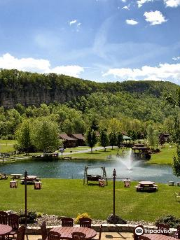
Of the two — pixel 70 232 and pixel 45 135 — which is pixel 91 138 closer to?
pixel 45 135

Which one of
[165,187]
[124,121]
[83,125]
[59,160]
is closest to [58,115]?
[83,125]

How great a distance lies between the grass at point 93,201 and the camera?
81.1 feet

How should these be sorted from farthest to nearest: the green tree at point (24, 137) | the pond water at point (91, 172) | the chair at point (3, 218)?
the green tree at point (24, 137), the pond water at point (91, 172), the chair at point (3, 218)

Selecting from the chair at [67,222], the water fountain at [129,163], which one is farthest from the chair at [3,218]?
the water fountain at [129,163]

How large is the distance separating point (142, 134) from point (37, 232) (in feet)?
471

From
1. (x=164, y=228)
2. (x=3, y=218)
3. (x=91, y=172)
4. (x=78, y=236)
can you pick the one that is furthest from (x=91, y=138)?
(x=78, y=236)

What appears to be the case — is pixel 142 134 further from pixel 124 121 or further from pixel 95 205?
pixel 95 205

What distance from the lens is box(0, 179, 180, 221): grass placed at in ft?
81.1

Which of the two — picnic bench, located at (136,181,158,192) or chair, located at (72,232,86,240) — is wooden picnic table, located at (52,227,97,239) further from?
picnic bench, located at (136,181,158,192)

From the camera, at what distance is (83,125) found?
514ft

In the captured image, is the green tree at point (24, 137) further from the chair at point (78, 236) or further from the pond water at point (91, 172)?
the chair at point (78, 236)

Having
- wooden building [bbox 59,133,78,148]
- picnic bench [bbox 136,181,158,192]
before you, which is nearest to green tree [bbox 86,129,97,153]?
wooden building [bbox 59,133,78,148]

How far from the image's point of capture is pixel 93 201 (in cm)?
2827

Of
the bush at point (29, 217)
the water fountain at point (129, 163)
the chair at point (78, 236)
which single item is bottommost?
the water fountain at point (129, 163)
